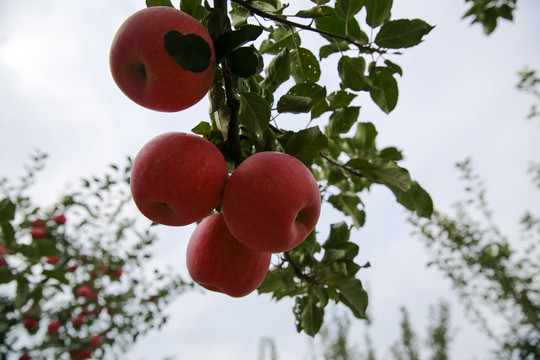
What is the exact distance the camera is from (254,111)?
38.5 inches

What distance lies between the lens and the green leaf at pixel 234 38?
2.81 ft

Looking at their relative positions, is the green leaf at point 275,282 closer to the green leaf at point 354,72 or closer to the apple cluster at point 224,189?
the apple cluster at point 224,189

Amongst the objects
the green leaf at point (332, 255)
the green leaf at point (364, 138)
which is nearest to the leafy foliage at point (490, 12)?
the green leaf at point (364, 138)

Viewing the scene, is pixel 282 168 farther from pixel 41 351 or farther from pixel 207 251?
pixel 41 351

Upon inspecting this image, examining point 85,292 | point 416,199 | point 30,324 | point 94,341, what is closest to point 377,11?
point 416,199

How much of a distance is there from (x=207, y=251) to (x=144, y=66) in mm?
574

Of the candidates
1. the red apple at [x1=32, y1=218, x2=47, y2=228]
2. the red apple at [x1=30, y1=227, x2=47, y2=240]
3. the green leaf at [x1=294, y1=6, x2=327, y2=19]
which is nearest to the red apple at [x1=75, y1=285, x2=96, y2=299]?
the red apple at [x1=30, y1=227, x2=47, y2=240]

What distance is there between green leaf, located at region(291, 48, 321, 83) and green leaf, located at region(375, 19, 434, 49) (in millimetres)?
260

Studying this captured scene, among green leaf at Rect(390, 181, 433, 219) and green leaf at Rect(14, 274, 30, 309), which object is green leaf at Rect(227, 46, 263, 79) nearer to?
green leaf at Rect(390, 181, 433, 219)

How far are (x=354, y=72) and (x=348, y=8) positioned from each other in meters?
0.22

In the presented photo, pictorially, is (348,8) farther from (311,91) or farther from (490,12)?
(490,12)

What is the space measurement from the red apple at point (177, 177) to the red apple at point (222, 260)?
161 mm

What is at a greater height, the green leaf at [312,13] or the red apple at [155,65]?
the green leaf at [312,13]

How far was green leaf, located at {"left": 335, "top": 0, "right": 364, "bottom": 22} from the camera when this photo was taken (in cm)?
119
